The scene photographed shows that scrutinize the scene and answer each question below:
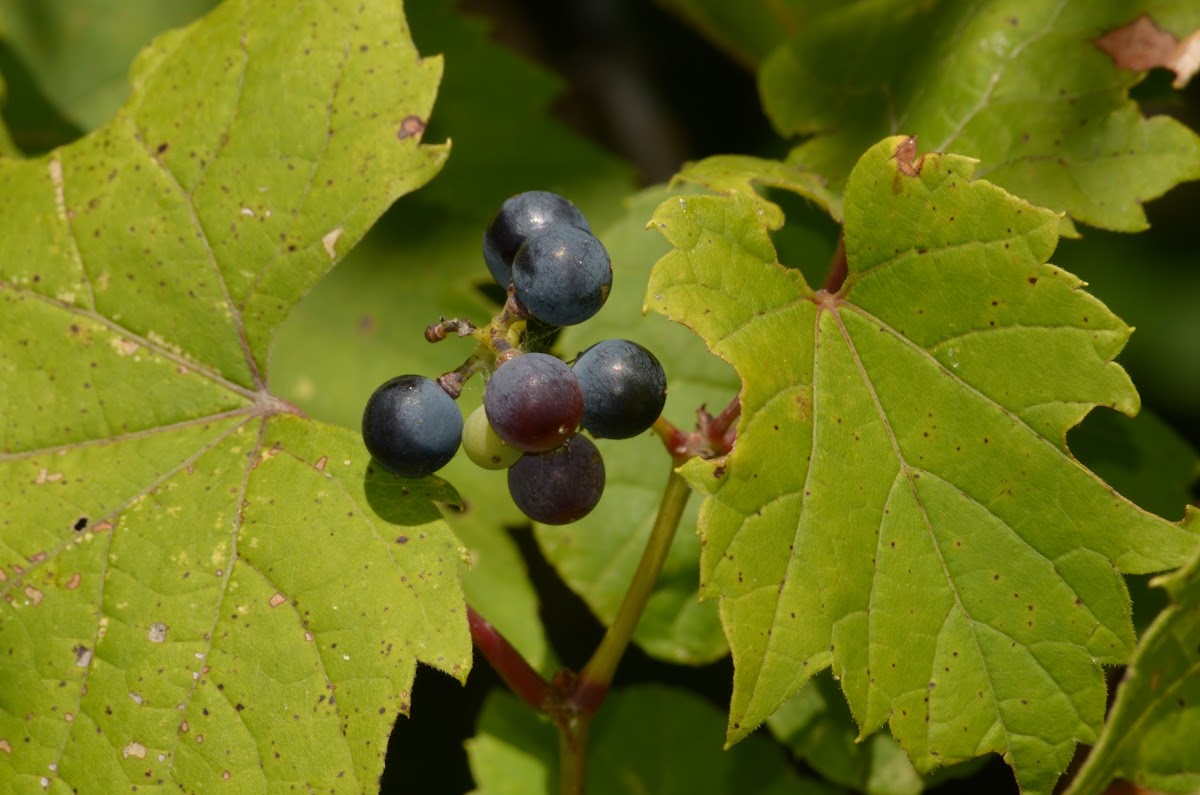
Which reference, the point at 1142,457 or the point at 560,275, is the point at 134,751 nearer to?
the point at 560,275

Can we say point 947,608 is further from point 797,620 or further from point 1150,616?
point 1150,616

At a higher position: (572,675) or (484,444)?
(484,444)

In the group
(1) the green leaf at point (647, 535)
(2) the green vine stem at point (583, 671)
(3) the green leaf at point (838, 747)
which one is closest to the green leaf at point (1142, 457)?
(3) the green leaf at point (838, 747)

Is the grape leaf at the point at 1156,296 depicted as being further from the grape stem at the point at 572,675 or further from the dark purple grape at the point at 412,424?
the dark purple grape at the point at 412,424

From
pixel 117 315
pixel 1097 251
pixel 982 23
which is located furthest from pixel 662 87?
pixel 117 315

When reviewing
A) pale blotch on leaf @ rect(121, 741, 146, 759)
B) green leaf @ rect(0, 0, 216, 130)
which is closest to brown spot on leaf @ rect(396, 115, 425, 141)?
pale blotch on leaf @ rect(121, 741, 146, 759)

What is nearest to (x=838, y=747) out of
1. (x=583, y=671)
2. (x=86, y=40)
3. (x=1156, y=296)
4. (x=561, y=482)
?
(x=583, y=671)

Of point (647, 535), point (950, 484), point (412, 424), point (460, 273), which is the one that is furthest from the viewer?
point (460, 273)
